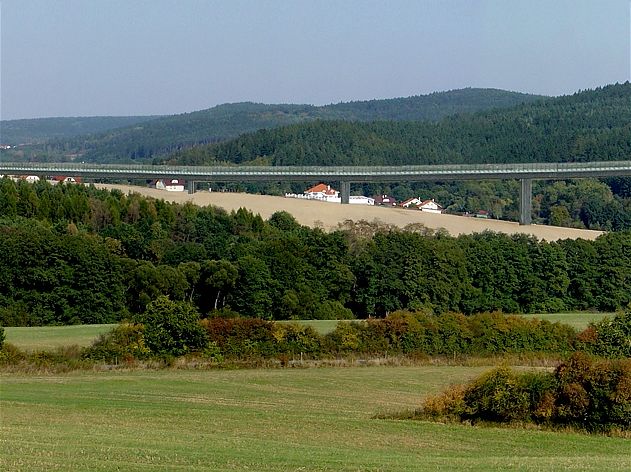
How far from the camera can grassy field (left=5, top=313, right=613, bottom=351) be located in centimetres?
4460

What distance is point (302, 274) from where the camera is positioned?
202 feet

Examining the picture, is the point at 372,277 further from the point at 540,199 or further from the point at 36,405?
the point at 540,199

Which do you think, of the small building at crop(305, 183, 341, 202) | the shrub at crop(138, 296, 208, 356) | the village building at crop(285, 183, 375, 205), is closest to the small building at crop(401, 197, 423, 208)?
the village building at crop(285, 183, 375, 205)

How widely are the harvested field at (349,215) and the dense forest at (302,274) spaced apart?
2207 centimetres

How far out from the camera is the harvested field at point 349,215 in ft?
317

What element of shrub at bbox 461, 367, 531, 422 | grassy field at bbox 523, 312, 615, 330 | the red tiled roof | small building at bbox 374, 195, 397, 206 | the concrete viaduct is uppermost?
the concrete viaduct

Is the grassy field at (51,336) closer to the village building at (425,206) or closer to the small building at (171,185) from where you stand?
the small building at (171,185)

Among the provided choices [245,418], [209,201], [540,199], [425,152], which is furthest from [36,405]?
[425,152]

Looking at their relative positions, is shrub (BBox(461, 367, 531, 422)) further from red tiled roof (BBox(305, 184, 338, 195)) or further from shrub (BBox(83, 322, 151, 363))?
red tiled roof (BBox(305, 184, 338, 195))

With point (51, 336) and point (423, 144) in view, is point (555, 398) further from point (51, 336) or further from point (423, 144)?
point (423, 144)

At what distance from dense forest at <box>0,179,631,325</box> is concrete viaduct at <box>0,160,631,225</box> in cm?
3241

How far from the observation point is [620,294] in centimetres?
6412

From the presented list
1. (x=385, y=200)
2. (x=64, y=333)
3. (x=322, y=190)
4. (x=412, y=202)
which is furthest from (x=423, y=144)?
(x=64, y=333)

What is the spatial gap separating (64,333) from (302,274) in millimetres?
15734
